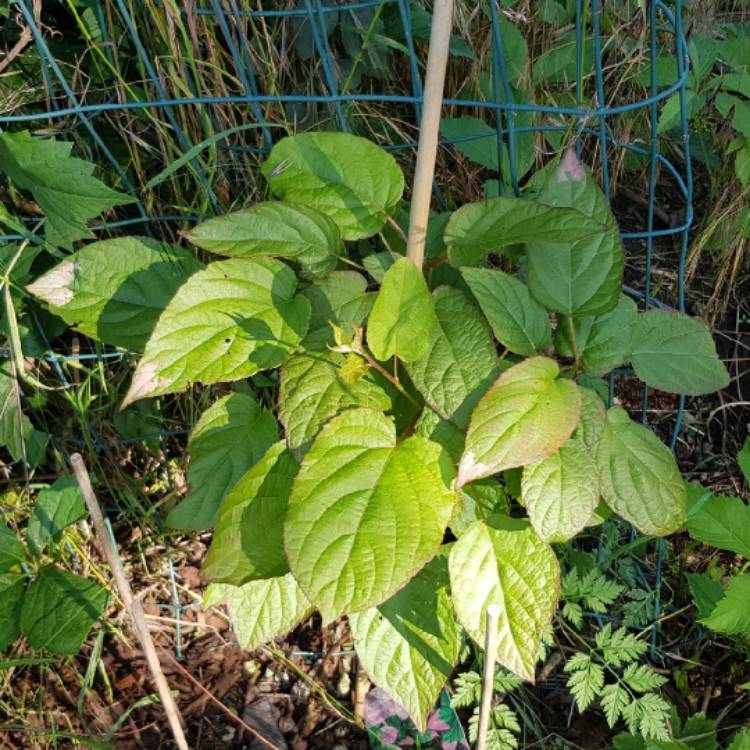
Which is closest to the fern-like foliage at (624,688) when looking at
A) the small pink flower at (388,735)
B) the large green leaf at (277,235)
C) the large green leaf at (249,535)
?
the small pink flower at (388,735)

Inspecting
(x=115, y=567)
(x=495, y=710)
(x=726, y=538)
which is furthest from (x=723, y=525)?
(x=115, y=567)

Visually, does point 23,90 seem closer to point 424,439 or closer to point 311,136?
point 311,136

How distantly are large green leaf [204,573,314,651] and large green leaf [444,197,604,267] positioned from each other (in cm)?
59

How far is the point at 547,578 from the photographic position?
1169mm

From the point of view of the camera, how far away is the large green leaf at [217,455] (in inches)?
49.8

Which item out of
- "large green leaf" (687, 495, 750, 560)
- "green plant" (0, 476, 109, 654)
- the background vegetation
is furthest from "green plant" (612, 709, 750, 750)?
"green plant" (0, 476, 109, 654)

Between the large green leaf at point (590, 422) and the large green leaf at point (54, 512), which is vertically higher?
the large green leaf at point (590, 422)

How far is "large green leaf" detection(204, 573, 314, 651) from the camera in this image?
1327 millimetres

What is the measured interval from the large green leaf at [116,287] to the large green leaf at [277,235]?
20 cm

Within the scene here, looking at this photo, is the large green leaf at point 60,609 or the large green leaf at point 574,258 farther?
the large green leaf at point 60,609

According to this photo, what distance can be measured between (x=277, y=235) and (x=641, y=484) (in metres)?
0.61

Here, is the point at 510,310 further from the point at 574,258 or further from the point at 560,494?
the point at 560,494

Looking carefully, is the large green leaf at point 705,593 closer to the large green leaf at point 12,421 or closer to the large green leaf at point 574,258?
the large green leaf at point 574,258

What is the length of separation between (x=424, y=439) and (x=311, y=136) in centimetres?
46
